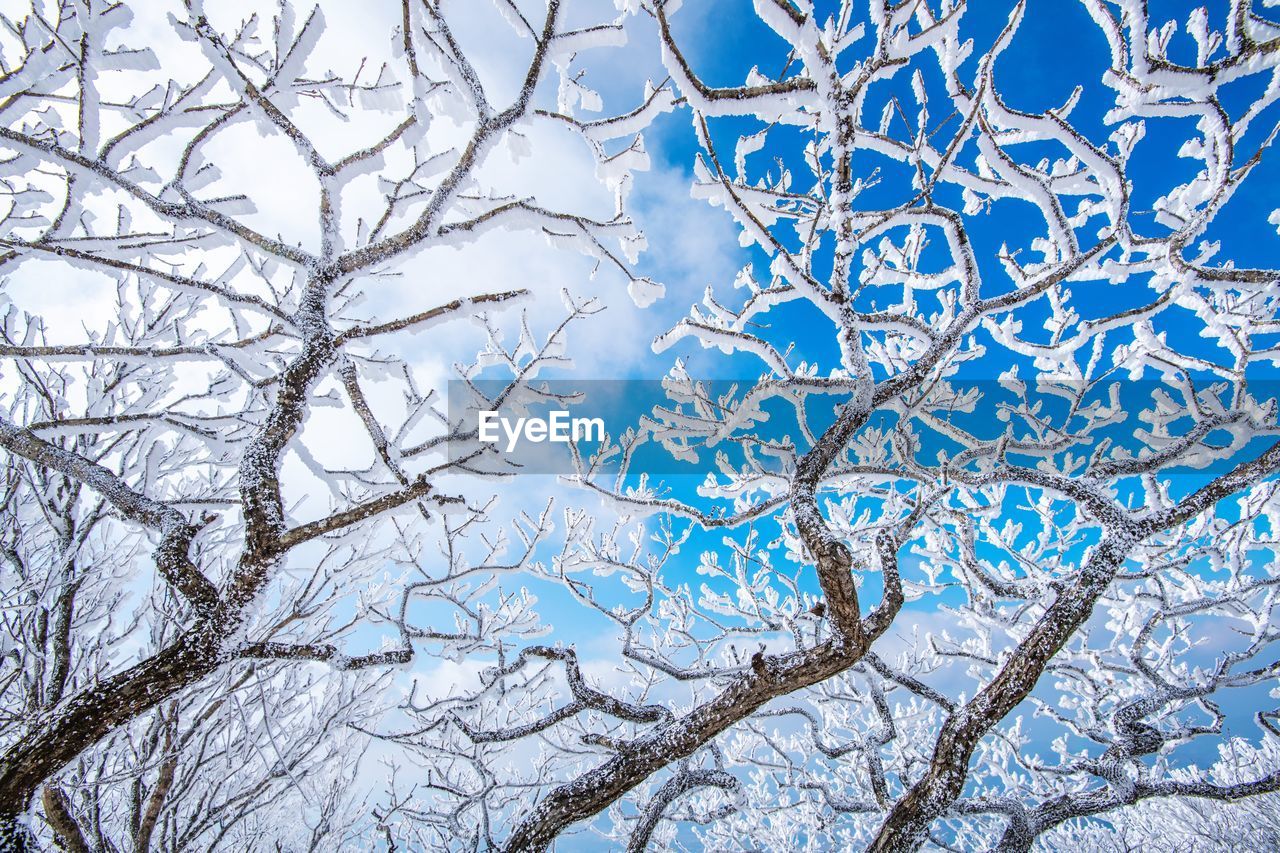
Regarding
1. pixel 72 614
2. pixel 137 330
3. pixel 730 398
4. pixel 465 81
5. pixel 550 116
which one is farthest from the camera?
pixel 137 330

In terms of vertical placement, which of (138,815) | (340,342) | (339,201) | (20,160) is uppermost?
(339,201)

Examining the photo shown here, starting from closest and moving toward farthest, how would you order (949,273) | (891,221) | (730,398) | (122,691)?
(122,691), (891,221), (730,398), (949,273)

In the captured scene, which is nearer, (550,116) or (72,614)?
(550,116)

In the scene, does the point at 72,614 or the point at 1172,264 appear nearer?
the point at 1172,264

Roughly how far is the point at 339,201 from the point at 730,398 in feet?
6.84

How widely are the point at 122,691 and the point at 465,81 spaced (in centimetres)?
248

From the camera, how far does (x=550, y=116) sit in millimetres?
2152

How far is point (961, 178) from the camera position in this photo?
105 inches

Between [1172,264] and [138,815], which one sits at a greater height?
[1172,264]

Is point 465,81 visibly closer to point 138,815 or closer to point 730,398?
point 730,398

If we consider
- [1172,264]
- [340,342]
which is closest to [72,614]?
[340,342]

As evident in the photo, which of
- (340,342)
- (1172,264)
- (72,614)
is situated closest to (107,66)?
(340,342)

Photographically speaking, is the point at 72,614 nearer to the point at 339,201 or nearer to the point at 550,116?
the point at 339,201

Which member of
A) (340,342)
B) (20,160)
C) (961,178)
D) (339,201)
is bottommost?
(340,342)
